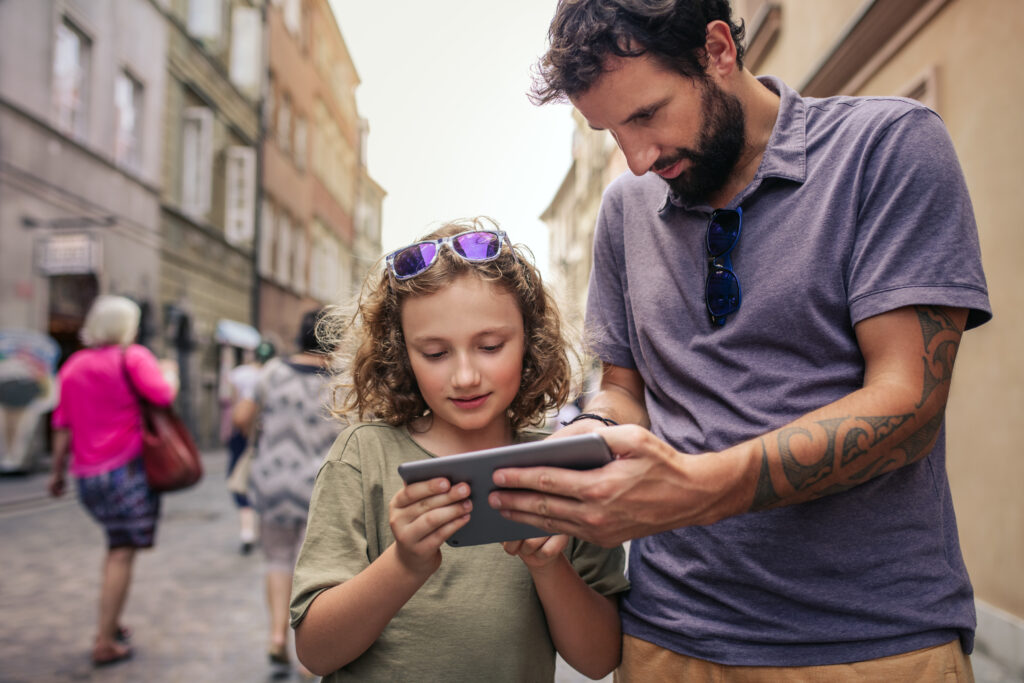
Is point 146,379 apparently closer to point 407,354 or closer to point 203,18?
point 407,354

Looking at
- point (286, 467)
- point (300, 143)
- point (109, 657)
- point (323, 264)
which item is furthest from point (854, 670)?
point (323, 264)

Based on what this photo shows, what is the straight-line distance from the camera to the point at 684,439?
1543 mm

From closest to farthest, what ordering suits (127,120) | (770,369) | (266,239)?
1. (770,369)
2. (127,120)
3. (266,239)

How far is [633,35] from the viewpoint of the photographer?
5.21 ft

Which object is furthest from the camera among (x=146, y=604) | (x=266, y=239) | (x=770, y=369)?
(x=266, y=239)

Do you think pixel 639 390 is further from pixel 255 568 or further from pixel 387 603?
pixel 255 568

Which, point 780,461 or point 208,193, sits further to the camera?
point 208,193

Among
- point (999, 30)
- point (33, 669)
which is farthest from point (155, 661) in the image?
point (999, 30)

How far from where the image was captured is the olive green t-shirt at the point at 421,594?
1.44m

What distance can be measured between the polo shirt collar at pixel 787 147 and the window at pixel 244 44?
1924cm

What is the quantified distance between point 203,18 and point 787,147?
1702 cm

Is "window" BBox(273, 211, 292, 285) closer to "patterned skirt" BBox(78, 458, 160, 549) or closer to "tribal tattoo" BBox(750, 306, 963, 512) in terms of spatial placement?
"patterned skirt" BBox(78, 458, 160, 549)

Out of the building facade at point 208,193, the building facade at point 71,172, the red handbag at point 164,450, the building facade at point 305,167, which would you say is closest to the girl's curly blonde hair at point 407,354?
the red handbag at point 164,450

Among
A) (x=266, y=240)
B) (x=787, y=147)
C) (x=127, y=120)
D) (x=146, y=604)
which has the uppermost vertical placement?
(x=127, y=120)
